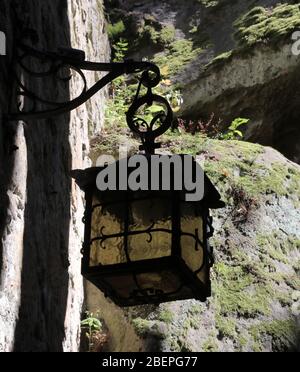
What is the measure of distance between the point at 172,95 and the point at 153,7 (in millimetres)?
2754

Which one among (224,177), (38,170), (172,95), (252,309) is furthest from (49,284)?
(172,95)

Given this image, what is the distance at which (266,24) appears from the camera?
10.5 m

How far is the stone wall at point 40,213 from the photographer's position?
11.2 ft

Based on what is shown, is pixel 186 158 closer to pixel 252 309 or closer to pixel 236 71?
pixel 252 309

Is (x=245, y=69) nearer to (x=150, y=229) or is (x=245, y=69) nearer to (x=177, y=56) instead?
(x=177, y=56)

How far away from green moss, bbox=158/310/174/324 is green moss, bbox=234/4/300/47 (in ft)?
17.6

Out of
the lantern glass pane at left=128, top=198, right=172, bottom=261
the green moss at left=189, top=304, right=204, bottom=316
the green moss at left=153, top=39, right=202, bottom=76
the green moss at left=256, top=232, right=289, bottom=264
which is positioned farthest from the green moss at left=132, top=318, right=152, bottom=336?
the green moss at left=153, top=39, right=202, bottom=76

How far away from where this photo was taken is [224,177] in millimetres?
7125

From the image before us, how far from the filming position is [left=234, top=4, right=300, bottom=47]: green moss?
33.1 ft

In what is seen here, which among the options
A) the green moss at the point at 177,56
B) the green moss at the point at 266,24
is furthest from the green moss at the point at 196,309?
the green moss at the point at 177,56

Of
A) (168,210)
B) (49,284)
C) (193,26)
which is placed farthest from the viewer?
(193,26)

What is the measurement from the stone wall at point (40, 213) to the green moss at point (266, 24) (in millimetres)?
4616

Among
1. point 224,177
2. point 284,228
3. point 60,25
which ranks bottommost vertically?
point 284,228

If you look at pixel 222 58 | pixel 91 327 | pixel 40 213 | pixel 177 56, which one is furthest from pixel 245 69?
pixel 40 213
